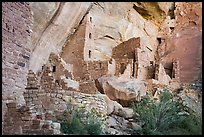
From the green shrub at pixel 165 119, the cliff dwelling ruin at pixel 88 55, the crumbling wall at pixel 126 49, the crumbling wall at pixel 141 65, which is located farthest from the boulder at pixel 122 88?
the green shrub at pixel 165 119

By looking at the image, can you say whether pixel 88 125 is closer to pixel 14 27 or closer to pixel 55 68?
pixel 14 27

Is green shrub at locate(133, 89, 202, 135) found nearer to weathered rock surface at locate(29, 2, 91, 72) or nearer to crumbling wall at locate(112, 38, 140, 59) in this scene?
weathered rock surface at locate(29, 2, 91, 72)

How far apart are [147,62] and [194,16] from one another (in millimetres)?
5432

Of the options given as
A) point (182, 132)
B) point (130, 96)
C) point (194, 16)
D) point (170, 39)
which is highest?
point (194, 16)

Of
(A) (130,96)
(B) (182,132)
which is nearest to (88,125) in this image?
(B) (182,132)

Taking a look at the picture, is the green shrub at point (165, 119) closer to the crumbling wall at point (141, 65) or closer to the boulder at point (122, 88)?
the boulder at point (122, 88)

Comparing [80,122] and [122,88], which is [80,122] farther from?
[122,88]

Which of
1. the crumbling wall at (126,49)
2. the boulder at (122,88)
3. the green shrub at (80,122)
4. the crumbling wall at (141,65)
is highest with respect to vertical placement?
the crumbling wall at (126,49)

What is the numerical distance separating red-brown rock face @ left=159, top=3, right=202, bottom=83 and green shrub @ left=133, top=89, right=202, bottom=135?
8.59 meters

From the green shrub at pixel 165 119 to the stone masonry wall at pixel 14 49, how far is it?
2510mm

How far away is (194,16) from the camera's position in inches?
805

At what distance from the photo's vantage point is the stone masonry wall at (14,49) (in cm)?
730

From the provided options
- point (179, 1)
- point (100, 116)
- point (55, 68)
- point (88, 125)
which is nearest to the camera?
point (88, 125)

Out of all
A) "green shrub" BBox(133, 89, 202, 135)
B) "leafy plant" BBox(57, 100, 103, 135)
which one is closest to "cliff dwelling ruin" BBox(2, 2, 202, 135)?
"leafy plant" BBox(57, 100, 103, 135)
